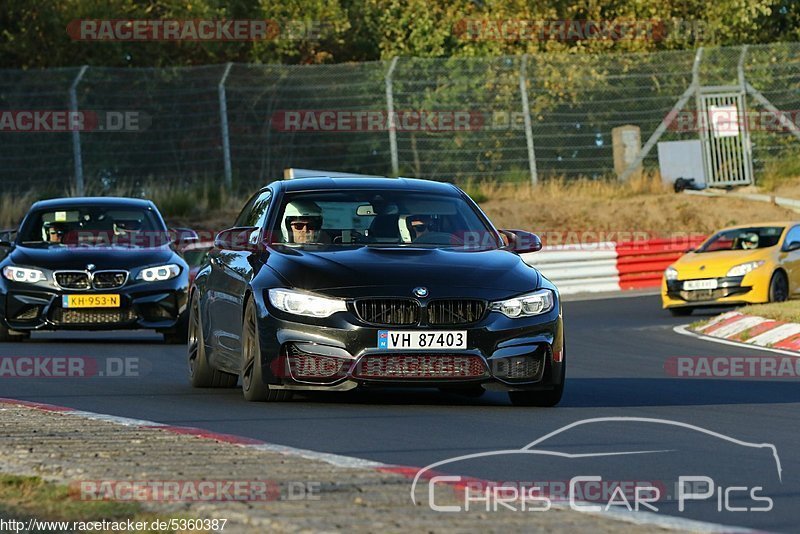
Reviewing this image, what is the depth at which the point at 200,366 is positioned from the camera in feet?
41.2

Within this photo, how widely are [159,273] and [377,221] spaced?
6.41 m

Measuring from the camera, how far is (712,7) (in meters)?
45.2

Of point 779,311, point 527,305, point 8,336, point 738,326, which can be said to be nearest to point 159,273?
point 8,336

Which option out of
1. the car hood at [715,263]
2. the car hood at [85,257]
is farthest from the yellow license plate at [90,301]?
the car hood at [715,263]

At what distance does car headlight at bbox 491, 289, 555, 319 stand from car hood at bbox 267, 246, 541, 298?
56 millimetres

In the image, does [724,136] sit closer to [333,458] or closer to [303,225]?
[303,225]

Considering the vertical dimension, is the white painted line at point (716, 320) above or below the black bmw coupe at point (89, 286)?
below

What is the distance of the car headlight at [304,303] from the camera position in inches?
413

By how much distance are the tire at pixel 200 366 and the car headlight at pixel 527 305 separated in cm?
258

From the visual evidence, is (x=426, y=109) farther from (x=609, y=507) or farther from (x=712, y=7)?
(x=609, y=507)

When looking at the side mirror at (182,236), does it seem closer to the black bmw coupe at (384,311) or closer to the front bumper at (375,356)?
the black bmw coupe at (384,311)

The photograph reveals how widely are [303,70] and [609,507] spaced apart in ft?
93.4

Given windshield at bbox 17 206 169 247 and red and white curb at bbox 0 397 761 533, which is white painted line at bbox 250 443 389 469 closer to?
red and white curb at bbox 0 397 761 533

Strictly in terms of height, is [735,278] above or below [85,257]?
below
